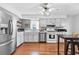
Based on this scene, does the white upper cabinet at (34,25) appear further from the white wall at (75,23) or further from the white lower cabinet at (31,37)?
the white wall at (75,23)

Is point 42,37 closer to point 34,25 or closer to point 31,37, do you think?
point 31,37

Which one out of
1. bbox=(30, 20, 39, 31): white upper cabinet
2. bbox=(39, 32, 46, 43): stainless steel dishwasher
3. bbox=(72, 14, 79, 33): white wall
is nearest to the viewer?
bbox=(72, 14, 79, 33): white wall

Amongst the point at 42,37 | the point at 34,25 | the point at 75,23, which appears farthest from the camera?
the point at 34,25

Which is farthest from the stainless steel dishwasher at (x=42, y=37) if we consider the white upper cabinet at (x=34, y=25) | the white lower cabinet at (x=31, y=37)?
the white upper cabinet at (x=34, y=25)

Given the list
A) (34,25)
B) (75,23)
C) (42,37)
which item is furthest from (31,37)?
(75,23)

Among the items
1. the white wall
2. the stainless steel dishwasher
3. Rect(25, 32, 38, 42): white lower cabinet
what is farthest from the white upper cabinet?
the white wall

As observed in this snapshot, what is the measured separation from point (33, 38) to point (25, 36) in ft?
1.98

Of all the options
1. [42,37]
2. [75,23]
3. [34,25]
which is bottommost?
[42,37]

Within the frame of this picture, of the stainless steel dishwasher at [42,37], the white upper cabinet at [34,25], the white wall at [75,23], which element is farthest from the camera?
the white upper cabinet at [34,25]

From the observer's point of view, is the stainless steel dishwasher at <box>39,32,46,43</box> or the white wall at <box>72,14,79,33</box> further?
the stainless steel dishwasher at <box>39,32,46,43</box>

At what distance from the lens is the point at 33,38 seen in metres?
8.98

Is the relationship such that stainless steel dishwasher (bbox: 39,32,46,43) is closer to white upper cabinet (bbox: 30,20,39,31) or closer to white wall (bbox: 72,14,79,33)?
white upper cabinet (bbox: 30,20,39,31)

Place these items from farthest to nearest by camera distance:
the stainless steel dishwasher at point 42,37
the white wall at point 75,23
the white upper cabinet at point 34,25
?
the white upper cabinet at point 34,25
the stainless steel dishwasher at point 42,37
the white wall at point 75,23

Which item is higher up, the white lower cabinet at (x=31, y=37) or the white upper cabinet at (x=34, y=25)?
the white upper cabinet at (x=34, y=25)
